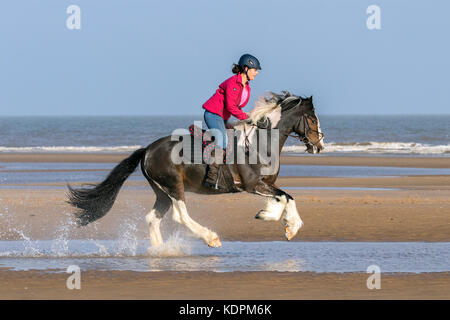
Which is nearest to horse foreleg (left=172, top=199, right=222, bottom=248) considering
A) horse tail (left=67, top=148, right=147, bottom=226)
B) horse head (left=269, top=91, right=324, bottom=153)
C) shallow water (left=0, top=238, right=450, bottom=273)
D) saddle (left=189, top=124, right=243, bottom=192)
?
shallow water (left=0, top=238, right=450, bottom=273)

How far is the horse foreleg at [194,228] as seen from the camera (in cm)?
1153

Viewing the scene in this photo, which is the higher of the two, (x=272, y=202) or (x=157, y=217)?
(x=272, y=202)

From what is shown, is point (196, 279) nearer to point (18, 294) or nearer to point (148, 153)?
point (18, 294)

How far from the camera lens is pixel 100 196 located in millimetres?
12609

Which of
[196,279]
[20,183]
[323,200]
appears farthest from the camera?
[20,183]

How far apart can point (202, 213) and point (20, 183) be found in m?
9.90

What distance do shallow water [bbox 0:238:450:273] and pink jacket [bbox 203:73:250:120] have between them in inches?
82.4

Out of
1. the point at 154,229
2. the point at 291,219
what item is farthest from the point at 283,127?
the point at 154,229

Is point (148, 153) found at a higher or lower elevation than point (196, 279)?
higher

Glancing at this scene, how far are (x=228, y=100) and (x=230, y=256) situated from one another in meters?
2.27

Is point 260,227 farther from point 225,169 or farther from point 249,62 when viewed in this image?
point 249,62

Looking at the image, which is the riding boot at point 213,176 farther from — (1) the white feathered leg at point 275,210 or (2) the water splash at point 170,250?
(2) the water splash at point 170,250

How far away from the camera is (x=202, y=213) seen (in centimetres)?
1667
